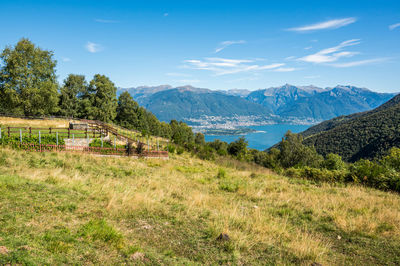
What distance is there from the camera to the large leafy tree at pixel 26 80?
39719 mm

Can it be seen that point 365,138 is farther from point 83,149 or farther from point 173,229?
point 173,229

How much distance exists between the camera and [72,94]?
192 feet

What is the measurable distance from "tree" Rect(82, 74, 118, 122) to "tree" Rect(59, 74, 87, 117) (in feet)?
5.09

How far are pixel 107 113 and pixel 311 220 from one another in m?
58.6

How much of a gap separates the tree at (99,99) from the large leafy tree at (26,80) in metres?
12.6

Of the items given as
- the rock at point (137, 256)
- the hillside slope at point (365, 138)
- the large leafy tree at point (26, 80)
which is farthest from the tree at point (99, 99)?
the hillside slope at point (365, 138)

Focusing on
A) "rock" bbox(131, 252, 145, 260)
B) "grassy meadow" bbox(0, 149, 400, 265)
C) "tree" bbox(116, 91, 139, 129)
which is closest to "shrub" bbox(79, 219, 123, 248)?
"grassy meadow" bbox(0, 149, 400, 265)

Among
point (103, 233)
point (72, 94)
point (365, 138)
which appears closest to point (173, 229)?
point (103, 233)

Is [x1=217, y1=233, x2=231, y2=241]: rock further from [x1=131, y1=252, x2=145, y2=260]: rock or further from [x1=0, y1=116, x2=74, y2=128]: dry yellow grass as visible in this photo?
[x1=0, y1=116, x2=74, y2=128]: dry yellow grass

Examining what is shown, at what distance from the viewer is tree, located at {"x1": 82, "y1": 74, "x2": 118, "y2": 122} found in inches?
2248

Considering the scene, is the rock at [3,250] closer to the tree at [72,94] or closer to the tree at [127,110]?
the tree at [72,94]

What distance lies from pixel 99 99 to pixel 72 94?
290 inches

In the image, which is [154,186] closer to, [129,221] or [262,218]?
[129,221]

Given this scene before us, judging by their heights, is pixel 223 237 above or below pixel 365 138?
above
